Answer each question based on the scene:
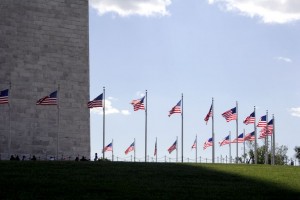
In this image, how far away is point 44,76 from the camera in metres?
56.5

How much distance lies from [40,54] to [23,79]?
9.23 feet

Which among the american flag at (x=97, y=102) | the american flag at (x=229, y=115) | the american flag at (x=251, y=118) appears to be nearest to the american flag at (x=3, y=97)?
the american flag at (x=97, y=102)

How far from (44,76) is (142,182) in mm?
28208

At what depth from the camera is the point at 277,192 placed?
2869 cm

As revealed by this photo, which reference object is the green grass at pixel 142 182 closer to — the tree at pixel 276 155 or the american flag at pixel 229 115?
the american flag at pixel 229 115

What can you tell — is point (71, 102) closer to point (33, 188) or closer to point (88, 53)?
point (88, 53)

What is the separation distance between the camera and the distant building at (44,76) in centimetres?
5456

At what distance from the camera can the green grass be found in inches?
1035

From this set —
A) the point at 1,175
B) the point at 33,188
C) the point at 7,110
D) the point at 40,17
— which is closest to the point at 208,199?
the point at 33,188

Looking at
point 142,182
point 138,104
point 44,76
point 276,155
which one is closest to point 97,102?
point 138,104

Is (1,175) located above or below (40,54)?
below

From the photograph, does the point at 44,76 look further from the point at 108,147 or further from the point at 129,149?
the point at 129,149

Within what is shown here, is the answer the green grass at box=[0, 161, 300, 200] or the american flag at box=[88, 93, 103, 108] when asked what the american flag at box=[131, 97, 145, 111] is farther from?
the green grass at box=[0, 161, 300, 200]

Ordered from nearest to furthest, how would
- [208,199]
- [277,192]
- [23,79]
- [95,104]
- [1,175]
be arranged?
[208,199], [277,192], [1,175], [95,104], [23,79]
